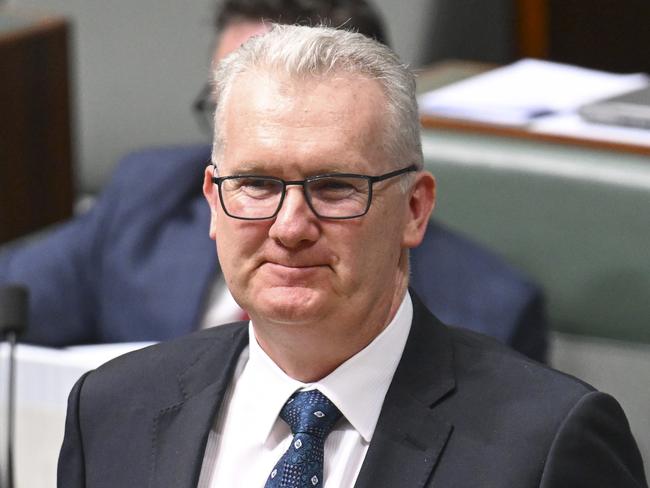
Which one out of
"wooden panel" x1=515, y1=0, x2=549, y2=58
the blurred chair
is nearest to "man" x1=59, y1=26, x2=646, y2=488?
the blurred chair

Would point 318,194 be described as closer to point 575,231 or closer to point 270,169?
point 270,169

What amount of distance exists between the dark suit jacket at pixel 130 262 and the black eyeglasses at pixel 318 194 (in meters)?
1.05

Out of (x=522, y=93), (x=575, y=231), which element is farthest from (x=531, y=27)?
(x=575, y=231)

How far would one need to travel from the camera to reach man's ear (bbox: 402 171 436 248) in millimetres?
1105

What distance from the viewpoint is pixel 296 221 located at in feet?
A: 3.38

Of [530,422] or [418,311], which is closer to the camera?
[530,422]

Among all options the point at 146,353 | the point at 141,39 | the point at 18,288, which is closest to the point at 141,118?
the point at 141,39

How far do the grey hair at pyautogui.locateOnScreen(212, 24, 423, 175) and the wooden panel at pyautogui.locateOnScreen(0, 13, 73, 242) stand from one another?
68.2 inches

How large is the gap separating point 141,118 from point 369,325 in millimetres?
2130

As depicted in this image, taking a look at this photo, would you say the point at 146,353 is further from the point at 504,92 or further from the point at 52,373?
the point at 504,92

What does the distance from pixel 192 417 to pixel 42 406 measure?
37cm

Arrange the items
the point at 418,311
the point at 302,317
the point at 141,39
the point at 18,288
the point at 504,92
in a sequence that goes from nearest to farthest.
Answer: the point at 302,317 < the point at 418,311 < the point at 18,288 < the point at 504,92 < the point at 141,39

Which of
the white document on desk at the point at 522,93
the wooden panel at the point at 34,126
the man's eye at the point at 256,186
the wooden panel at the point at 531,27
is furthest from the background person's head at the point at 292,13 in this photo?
the man's eye at the point at 256,186

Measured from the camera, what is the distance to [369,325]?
1098 mm
